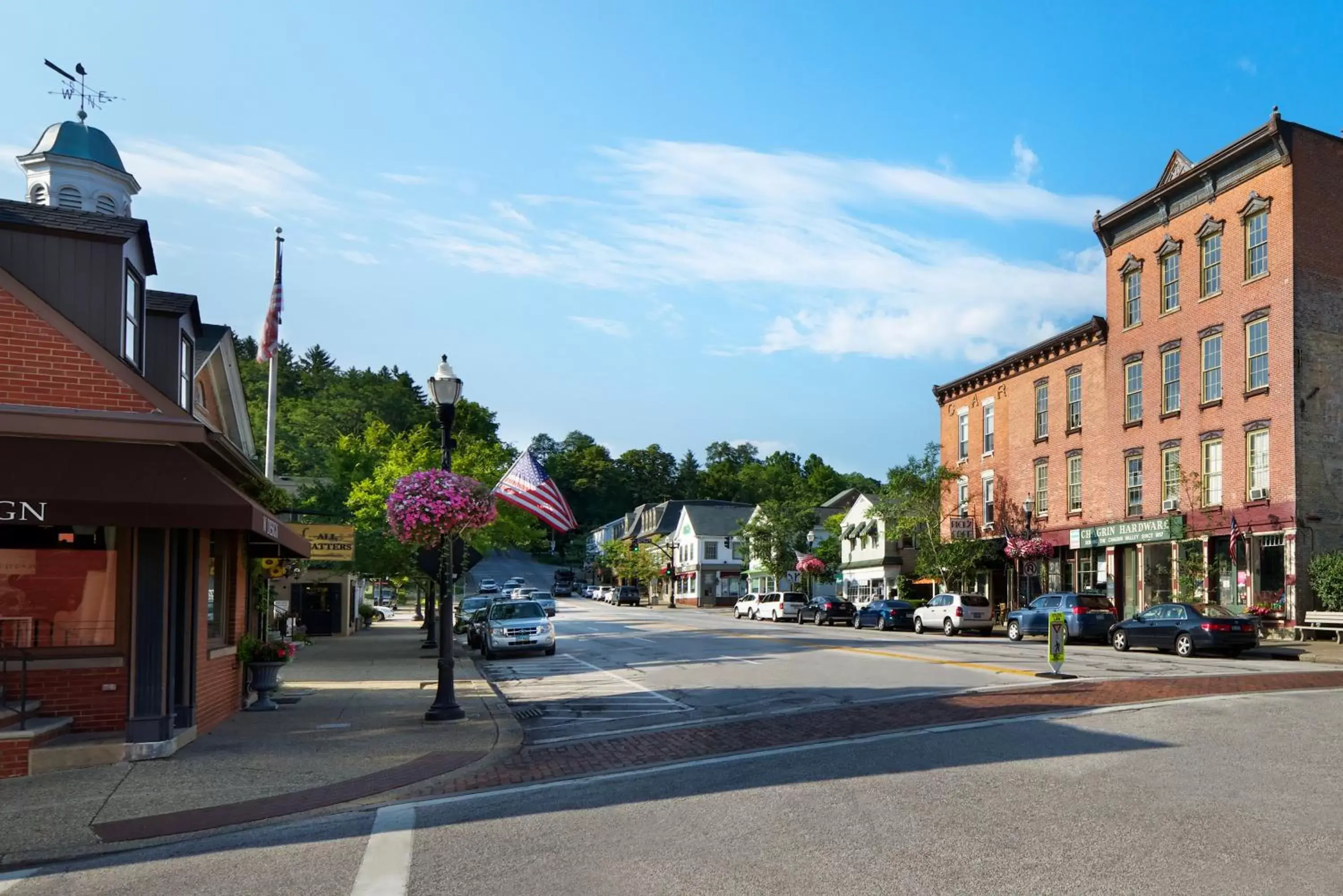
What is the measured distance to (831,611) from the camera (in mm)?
51188

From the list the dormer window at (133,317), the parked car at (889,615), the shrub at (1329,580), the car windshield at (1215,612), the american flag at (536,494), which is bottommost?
the parked car at (889,615)

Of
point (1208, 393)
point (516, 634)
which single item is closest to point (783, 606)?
point (1208, 393)

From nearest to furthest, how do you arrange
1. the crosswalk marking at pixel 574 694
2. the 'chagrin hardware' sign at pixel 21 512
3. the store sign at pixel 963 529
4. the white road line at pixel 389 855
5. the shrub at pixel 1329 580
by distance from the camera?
the white road line at pixel 389 855
the 'chagrin hardware' sign at pixel 21 512
the crosswalk marking at pixel 574 694
the shrub at pixel 1329 580
the store sign at pixel 963 529

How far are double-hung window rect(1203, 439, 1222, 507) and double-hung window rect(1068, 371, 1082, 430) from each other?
7580 millimetres

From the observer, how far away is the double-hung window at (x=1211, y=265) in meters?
36.3

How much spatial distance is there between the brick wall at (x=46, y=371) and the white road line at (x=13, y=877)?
219 inches

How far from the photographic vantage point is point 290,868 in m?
7.54

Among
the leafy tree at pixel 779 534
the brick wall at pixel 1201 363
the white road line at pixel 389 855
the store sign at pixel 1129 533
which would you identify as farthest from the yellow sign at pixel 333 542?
the leafy tree at pixel 779 534

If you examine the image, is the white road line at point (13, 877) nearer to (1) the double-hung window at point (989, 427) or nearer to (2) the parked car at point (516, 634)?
(2) the parked car at point (516, 634)

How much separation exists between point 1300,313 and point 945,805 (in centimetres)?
3034

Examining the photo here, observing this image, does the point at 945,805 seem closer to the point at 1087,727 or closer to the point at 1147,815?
the point at 1147,815

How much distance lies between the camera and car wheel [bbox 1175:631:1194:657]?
26.5 meters

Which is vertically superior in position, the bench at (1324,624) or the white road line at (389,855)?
the white road line at (389,855)

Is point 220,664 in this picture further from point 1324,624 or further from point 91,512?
point 1324,624
